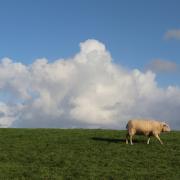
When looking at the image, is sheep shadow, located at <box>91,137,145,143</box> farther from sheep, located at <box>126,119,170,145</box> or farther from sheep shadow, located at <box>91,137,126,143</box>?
sheep, located at <box>126,119,170,145</box>

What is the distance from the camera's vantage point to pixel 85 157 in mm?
30484

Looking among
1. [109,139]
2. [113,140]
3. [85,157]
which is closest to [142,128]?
[113,140]

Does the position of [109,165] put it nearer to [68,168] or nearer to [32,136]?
[68,168]

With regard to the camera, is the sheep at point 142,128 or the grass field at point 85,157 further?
the sheep at point 142,128

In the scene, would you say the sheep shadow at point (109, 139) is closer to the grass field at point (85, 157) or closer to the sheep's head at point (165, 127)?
the grass field at point (85, 157)

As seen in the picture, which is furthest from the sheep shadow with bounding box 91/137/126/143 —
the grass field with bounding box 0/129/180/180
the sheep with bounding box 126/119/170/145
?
A: the sheep with bounding box 126/119/170/145

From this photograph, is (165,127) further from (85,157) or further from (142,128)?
(85,157)

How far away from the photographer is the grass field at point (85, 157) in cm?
2617

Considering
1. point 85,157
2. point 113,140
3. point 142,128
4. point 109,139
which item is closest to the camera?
point 85,157

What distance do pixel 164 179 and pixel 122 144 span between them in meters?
10.6

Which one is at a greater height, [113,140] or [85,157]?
[113,140]

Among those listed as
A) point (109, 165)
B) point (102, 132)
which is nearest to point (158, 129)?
point (102, 132)

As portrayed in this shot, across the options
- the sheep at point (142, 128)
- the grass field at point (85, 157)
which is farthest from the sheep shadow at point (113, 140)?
the sheep at point (142, 128)

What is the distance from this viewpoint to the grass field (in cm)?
2617
